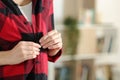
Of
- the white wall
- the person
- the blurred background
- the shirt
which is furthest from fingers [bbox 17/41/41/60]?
the white wall

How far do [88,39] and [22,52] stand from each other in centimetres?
193

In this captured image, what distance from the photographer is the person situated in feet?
3.68

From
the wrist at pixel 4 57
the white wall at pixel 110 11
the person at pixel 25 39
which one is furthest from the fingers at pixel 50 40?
the white wall at pixel 110 11

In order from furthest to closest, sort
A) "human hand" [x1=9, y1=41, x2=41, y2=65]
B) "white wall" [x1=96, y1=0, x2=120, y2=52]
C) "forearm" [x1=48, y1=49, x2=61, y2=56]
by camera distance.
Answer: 1. "white wall" [x1=96, y1=0, x2=120, y2=52]
2. "forearm" [x1=48, y1=49, x2=61, y2=56]
3. "human hand" [x1=9, y1=41, x2=41, y2=65]

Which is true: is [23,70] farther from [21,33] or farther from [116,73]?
[116,73]

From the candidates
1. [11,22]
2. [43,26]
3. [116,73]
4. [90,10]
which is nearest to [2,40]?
[11,22]

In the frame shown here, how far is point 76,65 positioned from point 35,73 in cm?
184

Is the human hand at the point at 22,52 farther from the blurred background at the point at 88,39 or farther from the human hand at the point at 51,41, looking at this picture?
the blurred background at the point at 88,39

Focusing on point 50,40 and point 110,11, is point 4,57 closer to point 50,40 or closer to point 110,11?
point 50,40

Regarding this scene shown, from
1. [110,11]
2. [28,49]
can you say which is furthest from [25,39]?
[110,11]

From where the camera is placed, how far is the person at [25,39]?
112cm

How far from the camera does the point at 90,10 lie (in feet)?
10.1

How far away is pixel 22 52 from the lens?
43.9 inches

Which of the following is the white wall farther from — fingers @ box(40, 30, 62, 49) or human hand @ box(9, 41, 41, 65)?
human hand @ box(9, 41, 41, 65)
